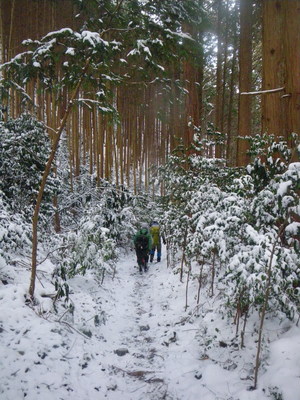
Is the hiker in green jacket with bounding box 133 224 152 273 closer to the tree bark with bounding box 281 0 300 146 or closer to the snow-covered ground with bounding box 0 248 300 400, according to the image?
the snow-covered ground with bounding box 0 248 300 400

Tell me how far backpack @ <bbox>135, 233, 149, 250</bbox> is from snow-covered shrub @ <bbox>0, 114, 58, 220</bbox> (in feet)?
10.0

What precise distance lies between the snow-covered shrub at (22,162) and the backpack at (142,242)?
3.06 meters

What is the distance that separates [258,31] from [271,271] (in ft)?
29.7

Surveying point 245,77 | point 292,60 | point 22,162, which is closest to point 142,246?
point 22,162

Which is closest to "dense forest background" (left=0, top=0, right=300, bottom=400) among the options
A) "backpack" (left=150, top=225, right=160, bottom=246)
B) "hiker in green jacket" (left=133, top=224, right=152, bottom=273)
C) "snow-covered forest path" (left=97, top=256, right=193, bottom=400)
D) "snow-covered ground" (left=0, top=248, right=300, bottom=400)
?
"snow-covered ground" (left=0, top=248, right=300, bottom=400)

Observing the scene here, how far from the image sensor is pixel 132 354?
3754 mm

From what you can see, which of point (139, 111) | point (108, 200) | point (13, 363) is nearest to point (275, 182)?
point (13, 363)

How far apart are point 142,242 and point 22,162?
13.2 feet

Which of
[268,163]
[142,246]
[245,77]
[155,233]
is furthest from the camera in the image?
[155,233]

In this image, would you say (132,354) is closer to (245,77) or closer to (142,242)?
(142,242)

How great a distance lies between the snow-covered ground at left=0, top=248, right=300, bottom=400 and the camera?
2.82 metres

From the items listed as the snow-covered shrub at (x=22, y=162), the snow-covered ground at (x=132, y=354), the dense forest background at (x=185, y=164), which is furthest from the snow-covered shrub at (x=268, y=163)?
the snow-covered shrub at (x=22, y=162)

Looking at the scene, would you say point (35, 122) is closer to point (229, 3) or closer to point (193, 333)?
point (193, 333)

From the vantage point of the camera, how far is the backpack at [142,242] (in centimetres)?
801
